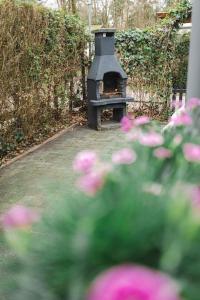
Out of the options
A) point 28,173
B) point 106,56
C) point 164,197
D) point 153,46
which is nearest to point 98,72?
point 106,56

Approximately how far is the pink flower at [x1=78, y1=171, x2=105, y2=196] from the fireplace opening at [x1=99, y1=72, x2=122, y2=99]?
22.5 ft

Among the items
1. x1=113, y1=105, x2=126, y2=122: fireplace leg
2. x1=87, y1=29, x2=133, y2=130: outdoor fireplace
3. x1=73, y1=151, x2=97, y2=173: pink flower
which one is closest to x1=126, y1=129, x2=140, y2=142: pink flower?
x1=73, y1=151, x2=97, y2=173: pink flower

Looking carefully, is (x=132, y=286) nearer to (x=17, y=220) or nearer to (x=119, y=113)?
(x=17, y=220)

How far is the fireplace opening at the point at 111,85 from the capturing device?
306 inches

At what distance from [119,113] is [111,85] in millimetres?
650

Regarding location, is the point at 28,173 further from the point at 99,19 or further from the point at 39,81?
the point at 99,19

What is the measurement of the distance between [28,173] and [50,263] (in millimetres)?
4318

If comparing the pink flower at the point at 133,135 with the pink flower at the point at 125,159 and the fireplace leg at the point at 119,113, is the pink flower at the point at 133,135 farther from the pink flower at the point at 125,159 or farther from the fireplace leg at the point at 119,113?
the fireplace leg at the point at 119,113

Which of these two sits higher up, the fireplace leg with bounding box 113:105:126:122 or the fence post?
the fence post

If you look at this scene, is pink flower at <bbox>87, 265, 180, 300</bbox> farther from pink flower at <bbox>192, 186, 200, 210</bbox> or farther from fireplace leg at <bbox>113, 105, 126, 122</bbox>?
fireplace leg at <bbox>113, 105, 126, 122</bbox>

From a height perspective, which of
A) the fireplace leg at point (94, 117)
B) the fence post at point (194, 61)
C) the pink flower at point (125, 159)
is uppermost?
the fence post at point (194, 61)

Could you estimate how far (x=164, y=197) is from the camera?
0.89 m

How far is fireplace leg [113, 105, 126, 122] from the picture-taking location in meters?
7.89

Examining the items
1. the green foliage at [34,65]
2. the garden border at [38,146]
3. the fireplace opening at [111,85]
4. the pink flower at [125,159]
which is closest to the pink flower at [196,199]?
the pink flower at [125,159]
